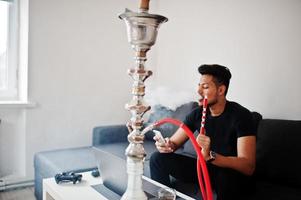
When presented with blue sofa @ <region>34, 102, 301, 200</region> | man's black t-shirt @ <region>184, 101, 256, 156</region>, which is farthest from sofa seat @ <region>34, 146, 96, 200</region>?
man's black t-shirt @ <region>184, 101, 256, 156</region>

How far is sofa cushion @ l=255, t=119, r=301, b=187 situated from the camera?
1786 mm

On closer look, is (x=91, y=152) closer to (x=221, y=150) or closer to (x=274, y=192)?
(x=221, y=150)

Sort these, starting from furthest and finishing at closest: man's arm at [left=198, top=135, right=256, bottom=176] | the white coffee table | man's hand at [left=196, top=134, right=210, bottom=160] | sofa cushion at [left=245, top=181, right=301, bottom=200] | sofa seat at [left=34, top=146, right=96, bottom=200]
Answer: sofa seat at [left=34, top=146, right=96, bottom=200], sofa cushion at [left=245, top=181, right=301, bottom=200], man's arm at [left=198, top=135, right=256, bottom=176], the white coffee table, man's hand at [left=196, top=134, right=210, bottom=160]

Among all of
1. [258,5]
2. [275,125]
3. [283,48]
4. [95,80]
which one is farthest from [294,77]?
[95,80]

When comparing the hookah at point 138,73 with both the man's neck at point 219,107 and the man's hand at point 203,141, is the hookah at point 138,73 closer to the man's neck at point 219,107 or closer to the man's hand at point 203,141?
the man's hand at point 203,141

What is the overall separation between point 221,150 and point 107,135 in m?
1.27

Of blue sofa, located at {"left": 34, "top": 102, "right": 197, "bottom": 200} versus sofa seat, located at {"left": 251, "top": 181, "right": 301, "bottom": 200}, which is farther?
blue sofa, located at {"left": 34, "top": 102, "right": 197, "bottom": 200}

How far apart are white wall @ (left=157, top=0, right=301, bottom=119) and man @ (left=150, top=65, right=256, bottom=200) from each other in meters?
0.67

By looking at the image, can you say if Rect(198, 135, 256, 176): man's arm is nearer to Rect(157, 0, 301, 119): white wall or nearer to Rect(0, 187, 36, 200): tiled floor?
Rect(157, 0, 301, 119): white wall

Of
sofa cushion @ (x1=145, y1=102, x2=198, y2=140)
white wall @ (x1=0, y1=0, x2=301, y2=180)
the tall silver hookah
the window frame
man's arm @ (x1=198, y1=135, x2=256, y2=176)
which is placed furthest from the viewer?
the window frame

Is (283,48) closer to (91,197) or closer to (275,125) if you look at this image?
(275,125)

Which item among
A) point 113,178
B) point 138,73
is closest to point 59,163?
point 113,178

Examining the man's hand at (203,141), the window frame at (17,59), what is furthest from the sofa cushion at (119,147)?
the man's hand at (203,141)

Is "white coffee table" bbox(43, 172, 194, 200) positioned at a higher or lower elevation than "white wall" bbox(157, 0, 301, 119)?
lower
